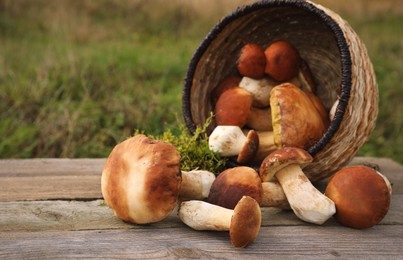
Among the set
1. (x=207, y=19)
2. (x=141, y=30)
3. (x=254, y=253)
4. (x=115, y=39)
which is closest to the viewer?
(x=254, y=253)

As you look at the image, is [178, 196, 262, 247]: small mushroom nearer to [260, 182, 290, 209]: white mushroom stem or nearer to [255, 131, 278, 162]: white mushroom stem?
[260, 182, 290, 209]: white mushroom stem

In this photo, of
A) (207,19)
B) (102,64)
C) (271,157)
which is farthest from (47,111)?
(207,19)

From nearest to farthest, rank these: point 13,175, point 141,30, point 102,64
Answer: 1. point 13,175
2. point 102,64
3. point 141,30

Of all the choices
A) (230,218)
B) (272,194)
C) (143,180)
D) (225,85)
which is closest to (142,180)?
(143,180)

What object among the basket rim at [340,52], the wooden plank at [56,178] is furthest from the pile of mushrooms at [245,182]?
the wooden plank at [56,178]

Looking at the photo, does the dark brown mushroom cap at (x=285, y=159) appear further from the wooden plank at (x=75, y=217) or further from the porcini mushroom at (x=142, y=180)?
the porcini mushroom at (x=142, y=180)

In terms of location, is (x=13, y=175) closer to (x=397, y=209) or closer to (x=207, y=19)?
(x=397, y=209)

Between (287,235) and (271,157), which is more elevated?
(271,157)

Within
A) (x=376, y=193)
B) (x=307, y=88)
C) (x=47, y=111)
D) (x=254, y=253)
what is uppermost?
(x=307, y=88)
